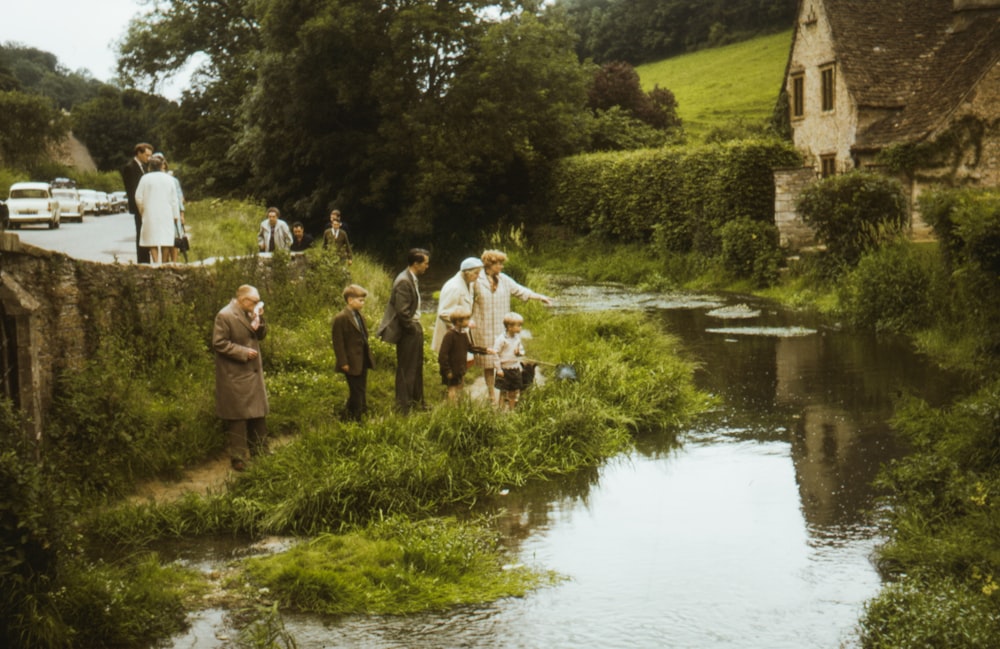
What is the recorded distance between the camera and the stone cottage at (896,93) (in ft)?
99.4

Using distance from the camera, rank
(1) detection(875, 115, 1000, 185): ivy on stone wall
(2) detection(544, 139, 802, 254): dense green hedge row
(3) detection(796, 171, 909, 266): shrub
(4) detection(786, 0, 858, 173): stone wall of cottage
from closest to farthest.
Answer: (3) detection(796, 171, 909, 266): shrub, (1) detection(875, 115, 1000, 185): ivy on stone wall, (2) detection(544, 139, 802, 254): dense green hedge row, (4) detection(786, 0, 858, 173): stone wall of cottage

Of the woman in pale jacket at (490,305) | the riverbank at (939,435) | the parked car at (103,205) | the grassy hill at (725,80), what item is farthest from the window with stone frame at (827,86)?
the parked car at (103,205)

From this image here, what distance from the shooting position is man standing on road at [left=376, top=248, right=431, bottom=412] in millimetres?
13484

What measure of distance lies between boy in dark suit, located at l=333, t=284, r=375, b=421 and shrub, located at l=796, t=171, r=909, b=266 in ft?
54.1

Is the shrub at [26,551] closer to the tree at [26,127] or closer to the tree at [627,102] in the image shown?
the tree at [627,102]

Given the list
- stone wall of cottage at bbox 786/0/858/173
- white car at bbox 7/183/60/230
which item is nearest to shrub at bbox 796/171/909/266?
stone wall of cottage at bbox 786/0/858/173

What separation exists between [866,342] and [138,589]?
605 inches

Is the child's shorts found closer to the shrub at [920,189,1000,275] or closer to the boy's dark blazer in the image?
the boy's dark blazer

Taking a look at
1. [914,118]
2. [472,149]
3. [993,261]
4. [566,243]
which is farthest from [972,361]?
[472,149]

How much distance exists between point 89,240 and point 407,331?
1752cm

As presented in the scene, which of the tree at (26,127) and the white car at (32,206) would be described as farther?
the tree at (26,127)

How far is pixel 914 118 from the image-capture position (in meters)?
32.0

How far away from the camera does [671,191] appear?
36719 millimetres

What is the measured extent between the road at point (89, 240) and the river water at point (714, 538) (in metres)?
10.4
